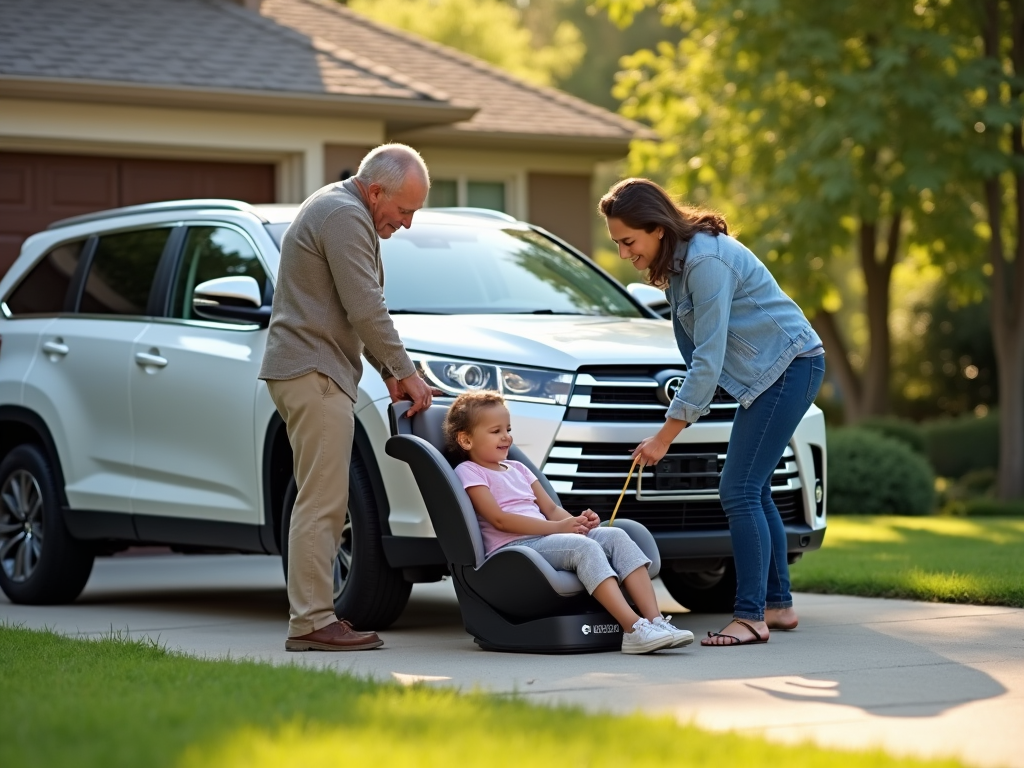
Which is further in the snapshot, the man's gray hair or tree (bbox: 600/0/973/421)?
tree (bbox: 600/0/973/421)

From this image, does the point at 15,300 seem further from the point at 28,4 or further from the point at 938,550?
the point at 938,550

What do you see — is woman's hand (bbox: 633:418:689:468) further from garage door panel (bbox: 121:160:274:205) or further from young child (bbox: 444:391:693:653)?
garage door panel (bbox: 121:160:274:205)

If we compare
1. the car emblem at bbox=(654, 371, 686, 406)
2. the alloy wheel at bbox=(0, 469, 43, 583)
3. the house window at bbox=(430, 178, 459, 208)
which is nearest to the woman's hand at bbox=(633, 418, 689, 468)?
the car emblem at bbox=(654, 371, 686, 406)

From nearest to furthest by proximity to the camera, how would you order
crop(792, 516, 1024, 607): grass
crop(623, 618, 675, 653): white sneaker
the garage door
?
crop(623, 618, 675, 653): white sneaker, crop(792, 516, 1024, 607): grass, the garage door

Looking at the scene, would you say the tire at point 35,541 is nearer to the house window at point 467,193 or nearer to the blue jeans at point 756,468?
the blue jeans at point 756,468

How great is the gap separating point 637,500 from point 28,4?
919cm

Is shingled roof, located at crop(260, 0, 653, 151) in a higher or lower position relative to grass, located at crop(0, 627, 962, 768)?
higher

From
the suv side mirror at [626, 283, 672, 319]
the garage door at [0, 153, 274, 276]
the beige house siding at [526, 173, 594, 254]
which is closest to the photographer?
the suv side mirror at [626, 283, 672, 319]

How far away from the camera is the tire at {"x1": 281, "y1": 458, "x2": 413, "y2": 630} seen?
7.24 m

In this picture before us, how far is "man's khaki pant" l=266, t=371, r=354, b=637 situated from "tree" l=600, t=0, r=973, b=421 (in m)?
11.8

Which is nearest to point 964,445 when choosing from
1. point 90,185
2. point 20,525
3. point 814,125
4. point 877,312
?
point 877,312

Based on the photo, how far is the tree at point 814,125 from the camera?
18.0 m

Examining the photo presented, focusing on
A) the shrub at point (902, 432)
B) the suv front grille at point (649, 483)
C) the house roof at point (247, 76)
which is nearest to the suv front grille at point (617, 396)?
the suv front grille at point (649, 483)

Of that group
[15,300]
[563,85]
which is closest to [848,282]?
[563,85]
